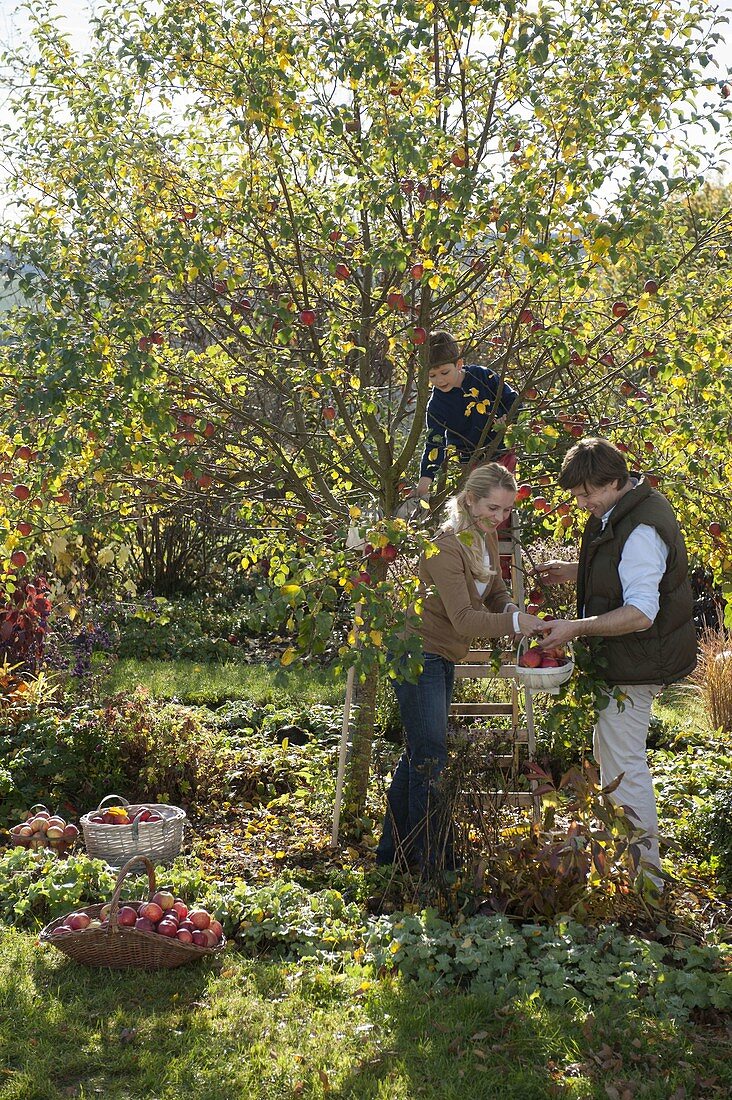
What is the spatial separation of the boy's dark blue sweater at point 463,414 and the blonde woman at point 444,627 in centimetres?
62

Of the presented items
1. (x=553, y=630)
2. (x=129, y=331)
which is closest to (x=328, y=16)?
(x=129, y=331)

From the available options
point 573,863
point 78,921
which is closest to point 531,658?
point 573,863

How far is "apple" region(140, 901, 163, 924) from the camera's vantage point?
3.71 m

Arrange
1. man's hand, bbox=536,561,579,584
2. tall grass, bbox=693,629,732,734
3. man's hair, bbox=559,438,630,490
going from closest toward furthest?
man's hair, bbox=559,438,630,490 → man's hand, bbox=536,561,579,584 → tall grass, bbox=693,629,732,734

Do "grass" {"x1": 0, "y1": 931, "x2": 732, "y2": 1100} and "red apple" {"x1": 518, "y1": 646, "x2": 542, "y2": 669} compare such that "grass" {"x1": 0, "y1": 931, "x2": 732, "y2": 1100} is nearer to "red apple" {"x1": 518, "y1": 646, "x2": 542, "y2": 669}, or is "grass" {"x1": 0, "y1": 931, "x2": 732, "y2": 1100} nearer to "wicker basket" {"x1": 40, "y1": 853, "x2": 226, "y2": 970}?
"wicker basket" {"x1": 40, "y1": 853, "x2": 226, "y2": 970}

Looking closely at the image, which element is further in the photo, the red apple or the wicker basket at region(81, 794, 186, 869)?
the wicker basket at region(81, 794, 186, 869)

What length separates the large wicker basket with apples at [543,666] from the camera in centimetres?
374

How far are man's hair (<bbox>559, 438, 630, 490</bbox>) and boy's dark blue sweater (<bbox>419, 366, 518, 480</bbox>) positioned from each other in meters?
0.79

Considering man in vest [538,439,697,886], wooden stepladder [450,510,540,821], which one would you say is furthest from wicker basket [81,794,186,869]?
man in vest [538,439,697,886]

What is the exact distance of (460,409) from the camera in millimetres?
4863

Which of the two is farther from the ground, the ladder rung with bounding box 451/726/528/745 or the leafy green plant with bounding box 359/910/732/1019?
the ladder rung with bounding box 451/726/528/745

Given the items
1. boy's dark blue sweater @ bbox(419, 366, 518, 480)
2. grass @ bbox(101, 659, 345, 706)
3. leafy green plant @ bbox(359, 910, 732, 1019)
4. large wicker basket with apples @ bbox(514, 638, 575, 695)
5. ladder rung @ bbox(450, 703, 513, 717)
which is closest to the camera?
leafy green plant @ bbox(359, 910, 732, 1019)

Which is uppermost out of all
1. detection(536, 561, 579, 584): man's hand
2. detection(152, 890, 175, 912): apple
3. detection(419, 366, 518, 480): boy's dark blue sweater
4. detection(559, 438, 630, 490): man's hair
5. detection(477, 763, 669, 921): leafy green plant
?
detection(419, 366, 518, 480): boy's dark blue sweater

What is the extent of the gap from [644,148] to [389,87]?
96cm
